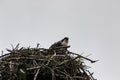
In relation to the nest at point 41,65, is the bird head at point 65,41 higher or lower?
higher

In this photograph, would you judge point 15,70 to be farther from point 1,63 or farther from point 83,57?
point 83,57

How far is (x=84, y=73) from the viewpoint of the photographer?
342 inches

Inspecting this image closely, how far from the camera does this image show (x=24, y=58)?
8.45 metres

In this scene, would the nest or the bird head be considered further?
the bird head

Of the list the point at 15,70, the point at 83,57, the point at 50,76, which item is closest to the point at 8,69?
the point at 15,70

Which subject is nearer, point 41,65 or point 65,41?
point 41,65

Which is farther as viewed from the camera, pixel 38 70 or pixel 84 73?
pixel 84 73

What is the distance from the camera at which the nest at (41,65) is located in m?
8.15

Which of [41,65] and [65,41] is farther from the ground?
[65,41]

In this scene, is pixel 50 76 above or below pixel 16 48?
below

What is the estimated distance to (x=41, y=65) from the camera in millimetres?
8133

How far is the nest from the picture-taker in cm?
815

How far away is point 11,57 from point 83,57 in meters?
1.34

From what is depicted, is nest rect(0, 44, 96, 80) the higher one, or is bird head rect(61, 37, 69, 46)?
bird head rect(61, 37, 69, 46)
